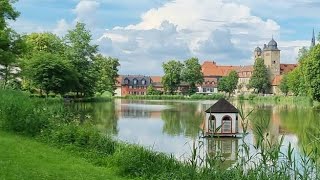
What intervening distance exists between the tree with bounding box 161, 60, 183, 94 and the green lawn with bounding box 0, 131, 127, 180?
97.3m

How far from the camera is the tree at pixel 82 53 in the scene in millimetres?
64312

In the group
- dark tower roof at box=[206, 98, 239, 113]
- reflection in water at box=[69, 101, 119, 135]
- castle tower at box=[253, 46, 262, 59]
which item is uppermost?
castle tower at box=[253, 46, 262, 59]

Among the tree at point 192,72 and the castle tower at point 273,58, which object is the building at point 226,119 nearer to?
the tree at point 192,72

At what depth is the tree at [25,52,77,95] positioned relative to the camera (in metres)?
52.7

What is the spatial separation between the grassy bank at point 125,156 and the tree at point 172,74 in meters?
91.3

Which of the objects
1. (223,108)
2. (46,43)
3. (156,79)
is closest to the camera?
(223,108)

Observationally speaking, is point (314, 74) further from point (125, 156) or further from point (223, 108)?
point (125, 156)

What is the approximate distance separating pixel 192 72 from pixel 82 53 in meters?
50.4

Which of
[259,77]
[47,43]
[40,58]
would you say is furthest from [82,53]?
[259,77]

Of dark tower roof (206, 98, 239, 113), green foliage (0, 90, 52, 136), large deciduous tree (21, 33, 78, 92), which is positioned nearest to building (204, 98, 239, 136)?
dark tower roof (206, 98, 239, 113)

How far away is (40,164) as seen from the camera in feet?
36.4

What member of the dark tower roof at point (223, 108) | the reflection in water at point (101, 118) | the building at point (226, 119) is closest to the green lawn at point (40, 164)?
the reflection in water at point (101, 118)

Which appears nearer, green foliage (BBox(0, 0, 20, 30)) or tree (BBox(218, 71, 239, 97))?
green foliage (BBox(0, 0, 20, 30))

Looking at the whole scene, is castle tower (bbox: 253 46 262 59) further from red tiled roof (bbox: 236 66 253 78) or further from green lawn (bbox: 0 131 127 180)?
green lawn (bbox: 0 131 127 180)
